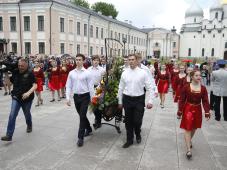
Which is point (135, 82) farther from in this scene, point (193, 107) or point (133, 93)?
point (193, 107)

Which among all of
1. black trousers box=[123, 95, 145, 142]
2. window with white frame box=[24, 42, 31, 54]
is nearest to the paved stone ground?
black trousers box=[123, 95, 145, 142]

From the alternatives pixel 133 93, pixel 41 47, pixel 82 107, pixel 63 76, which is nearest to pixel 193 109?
pixel 133 93

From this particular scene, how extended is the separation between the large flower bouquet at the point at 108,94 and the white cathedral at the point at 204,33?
3436 inches

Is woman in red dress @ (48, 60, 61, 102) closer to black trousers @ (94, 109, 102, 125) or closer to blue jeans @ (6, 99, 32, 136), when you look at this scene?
black trousers @ (94, 109, 102, 125)

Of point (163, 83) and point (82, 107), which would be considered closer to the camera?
point (82, 107)

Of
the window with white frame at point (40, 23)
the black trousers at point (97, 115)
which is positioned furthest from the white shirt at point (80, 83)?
the window with white frame at point (40, 23)

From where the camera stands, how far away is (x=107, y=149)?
5824mm

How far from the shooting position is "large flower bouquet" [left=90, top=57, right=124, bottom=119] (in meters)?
6.47

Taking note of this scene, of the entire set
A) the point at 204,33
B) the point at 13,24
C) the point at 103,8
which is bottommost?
the point at 13,24

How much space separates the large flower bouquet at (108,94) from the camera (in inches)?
255

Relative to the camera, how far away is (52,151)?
A: 561 centimetres

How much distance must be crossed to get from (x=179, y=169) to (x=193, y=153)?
97cm

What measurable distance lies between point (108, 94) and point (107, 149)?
1417mm

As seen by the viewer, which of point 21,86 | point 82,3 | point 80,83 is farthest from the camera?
point 82,3
